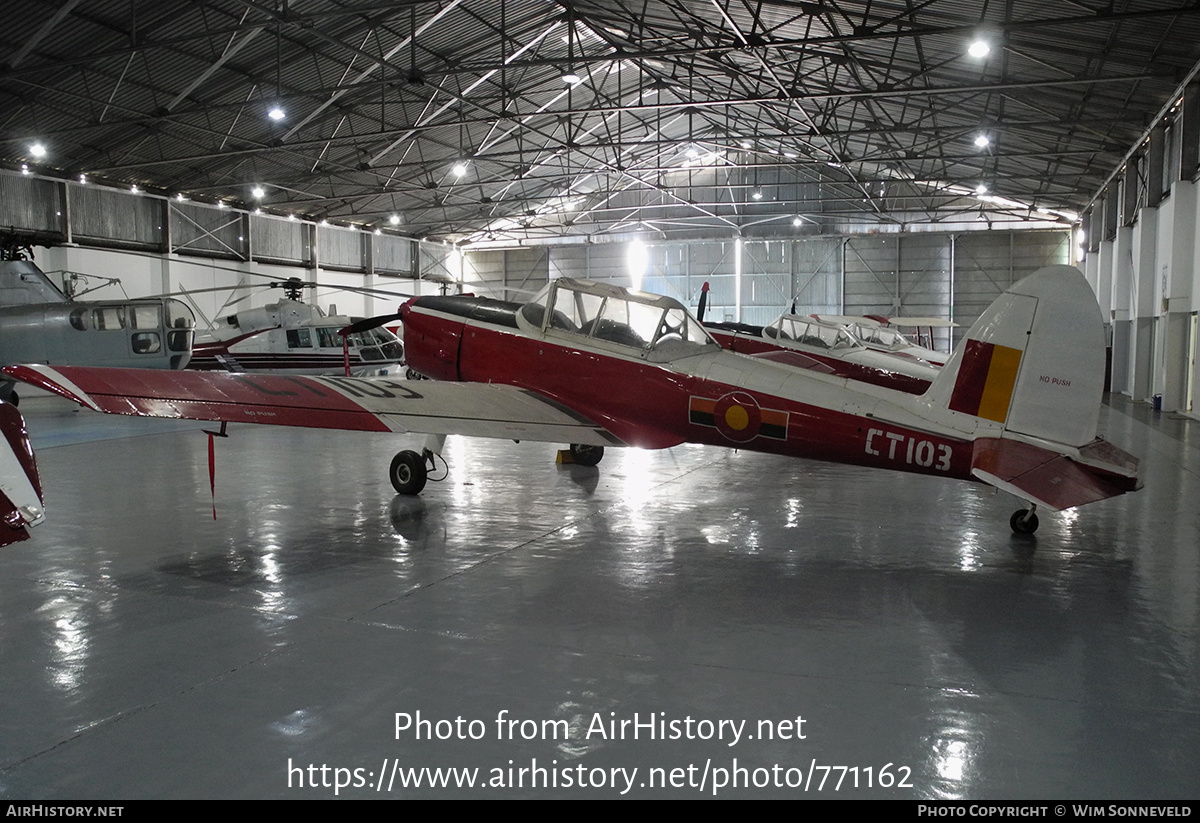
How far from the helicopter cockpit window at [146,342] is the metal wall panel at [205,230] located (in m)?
14.3

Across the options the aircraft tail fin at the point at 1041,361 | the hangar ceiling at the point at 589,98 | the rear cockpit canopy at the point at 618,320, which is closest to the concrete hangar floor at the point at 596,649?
the aircraft tail fin at the point at 1041,361

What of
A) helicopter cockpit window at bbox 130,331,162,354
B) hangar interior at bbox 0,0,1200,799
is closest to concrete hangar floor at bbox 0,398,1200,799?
hangar interior at bbox 0,0,1200,799

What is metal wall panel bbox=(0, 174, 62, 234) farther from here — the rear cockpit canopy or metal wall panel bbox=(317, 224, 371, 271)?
the rear cockpit canopy

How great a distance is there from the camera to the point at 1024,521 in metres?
7.25

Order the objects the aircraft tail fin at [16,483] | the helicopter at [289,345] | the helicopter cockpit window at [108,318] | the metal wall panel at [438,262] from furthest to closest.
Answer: the metal wall panel at [438,262] → the helicopter at [289,345] → the helicopter cockpit window at [108,318] → the aircraft tail fin at [16,483]

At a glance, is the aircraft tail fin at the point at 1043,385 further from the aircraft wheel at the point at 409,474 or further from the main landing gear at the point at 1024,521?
the aircraft wheel at the point at 409,474

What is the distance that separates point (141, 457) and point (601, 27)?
70.1ft

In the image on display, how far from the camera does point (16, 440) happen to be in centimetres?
366

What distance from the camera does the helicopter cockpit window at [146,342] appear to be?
1758 cm

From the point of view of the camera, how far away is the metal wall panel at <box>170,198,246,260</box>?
99.8ft

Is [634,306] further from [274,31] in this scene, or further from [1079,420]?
[274,31]

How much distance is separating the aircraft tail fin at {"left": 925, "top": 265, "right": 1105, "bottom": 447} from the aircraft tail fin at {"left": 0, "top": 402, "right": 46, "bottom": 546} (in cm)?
592

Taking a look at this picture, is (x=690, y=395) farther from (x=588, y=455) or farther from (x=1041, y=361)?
(x=588, y=455)

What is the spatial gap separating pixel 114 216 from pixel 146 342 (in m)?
13.6
